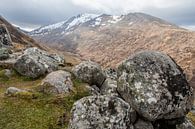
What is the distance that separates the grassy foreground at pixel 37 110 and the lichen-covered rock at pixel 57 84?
0.79 meters

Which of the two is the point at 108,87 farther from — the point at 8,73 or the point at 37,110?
the point at 8,73

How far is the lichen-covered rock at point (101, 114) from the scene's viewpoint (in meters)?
27.3

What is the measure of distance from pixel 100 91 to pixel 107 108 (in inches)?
529

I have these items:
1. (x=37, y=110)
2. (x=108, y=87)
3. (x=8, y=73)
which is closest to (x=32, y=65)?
(x=8, y=73)

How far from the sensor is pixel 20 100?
3550cm

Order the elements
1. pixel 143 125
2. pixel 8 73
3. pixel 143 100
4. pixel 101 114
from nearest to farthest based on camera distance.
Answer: pixel 101 114, pixel 143 100, pixel 143 125, pixel 8 73

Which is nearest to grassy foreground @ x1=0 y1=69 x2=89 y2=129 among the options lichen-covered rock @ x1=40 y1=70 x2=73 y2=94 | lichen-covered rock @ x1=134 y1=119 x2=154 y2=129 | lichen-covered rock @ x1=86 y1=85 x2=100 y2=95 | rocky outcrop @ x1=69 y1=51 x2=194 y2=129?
lichen-covered rock @ x1=86 y1=85 x2=100 y2=95

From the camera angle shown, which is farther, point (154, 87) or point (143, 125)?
point (143, 125)

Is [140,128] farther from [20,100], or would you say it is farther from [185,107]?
[20,100]

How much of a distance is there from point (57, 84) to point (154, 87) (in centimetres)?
1197

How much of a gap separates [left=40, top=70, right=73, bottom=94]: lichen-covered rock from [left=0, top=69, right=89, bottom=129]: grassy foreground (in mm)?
795

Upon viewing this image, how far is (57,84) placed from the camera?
3838 centimetres

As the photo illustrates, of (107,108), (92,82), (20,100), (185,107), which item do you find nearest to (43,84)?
(20,100)

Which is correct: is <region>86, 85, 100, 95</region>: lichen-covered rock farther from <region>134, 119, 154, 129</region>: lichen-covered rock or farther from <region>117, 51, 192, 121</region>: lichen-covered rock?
<region>134, 119, 154, 129</region>: lichen-covered rock
